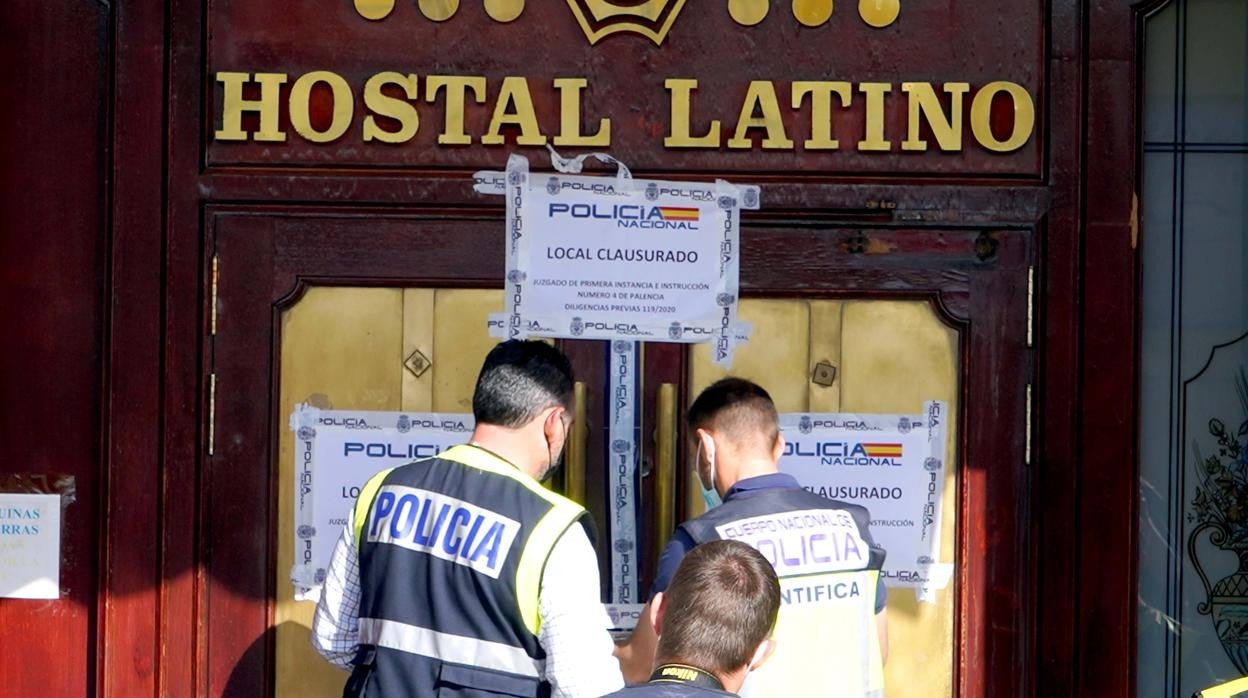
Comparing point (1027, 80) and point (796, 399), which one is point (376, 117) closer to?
point (796, 399)

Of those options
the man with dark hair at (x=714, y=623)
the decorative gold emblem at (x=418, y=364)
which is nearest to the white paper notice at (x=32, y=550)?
the decorative gold emblem at (x=418, y=364)

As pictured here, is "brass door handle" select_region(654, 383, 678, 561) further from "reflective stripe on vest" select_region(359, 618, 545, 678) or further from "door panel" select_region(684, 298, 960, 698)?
"reflective stripe on vest" select_region(359, 618, 545, 678)

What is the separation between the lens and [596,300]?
4223mm

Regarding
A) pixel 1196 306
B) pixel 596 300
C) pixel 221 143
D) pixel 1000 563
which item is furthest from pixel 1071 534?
pixel 221 143

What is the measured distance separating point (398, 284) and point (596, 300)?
1.71ft

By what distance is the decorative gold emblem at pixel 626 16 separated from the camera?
168 inches

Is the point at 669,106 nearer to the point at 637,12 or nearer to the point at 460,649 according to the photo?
the point at 637,12

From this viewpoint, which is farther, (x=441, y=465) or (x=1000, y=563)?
(x=1000, y=563)

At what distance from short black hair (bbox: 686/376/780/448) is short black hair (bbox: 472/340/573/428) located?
408 mm

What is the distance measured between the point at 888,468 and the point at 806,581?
2.58 ft

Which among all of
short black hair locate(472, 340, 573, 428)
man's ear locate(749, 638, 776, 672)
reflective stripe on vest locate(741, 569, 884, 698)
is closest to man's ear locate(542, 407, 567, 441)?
short black hair locate(472, 340, 573, 428)

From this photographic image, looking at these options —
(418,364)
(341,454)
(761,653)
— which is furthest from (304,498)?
(761,653)

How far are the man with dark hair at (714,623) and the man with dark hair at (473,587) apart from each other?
571 mm

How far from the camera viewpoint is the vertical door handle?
4250 millimetres
